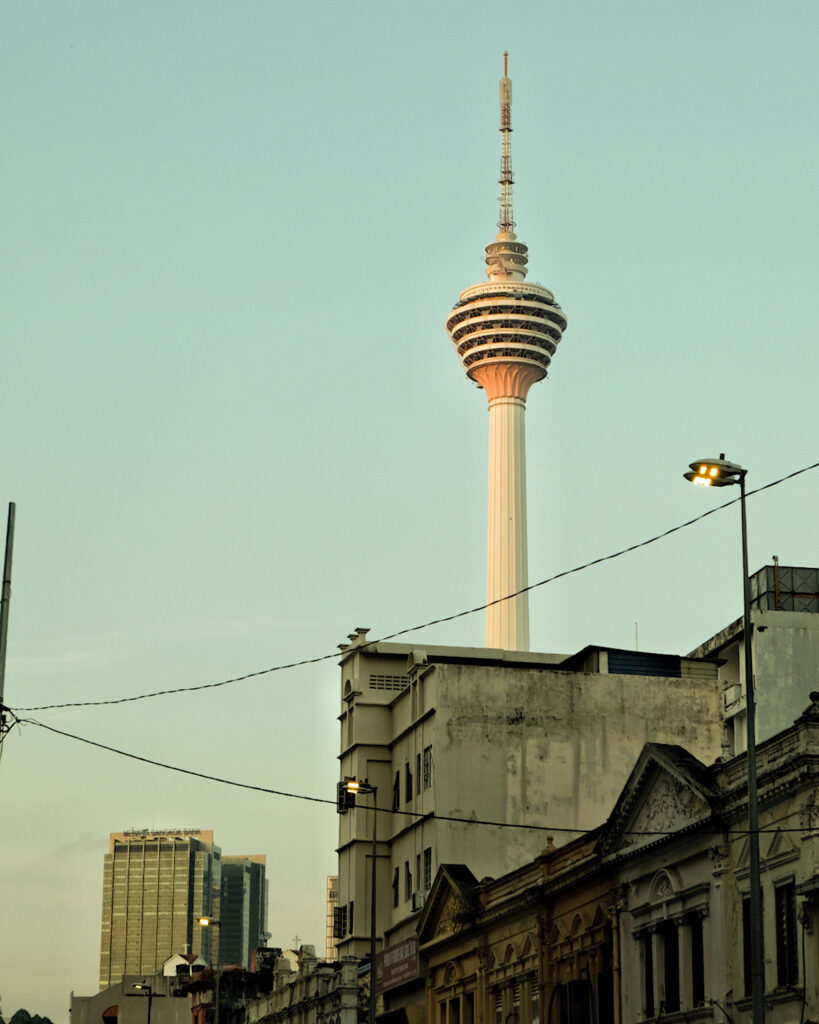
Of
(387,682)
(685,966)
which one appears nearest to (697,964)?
(685,966)

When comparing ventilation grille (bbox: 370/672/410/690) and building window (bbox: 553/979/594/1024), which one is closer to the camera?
building window (bbox: 553/979/594/1024)

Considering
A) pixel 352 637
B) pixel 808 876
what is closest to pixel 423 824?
pixel 352 637

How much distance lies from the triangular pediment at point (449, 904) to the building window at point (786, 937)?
19725 mm

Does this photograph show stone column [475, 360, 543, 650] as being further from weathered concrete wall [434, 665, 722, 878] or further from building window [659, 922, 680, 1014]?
building window [659, 922, 680, 1014]

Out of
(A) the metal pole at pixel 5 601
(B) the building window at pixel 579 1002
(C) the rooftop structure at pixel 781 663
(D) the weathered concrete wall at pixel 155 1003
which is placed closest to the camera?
(A) the metal pole at pixel 5 601

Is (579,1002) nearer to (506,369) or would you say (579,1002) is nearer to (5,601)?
(5,601)

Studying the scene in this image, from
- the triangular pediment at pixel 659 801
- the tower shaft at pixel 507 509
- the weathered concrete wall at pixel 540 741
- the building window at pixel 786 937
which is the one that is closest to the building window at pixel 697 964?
the triangular pediment at pixel 659 801

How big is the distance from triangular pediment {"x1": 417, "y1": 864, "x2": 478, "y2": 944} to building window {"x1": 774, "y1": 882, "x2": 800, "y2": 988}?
1973cm

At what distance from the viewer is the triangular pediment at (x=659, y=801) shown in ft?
122

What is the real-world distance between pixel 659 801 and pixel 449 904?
59.5 feet

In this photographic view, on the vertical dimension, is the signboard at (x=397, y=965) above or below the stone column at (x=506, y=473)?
below

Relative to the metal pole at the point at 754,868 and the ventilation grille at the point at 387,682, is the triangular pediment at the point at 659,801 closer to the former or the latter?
the metal pole at the point at 754,868


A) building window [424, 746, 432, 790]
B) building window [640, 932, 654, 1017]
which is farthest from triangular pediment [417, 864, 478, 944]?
building window [640, 932, 654, 1017]

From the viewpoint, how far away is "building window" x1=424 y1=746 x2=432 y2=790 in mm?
65000
